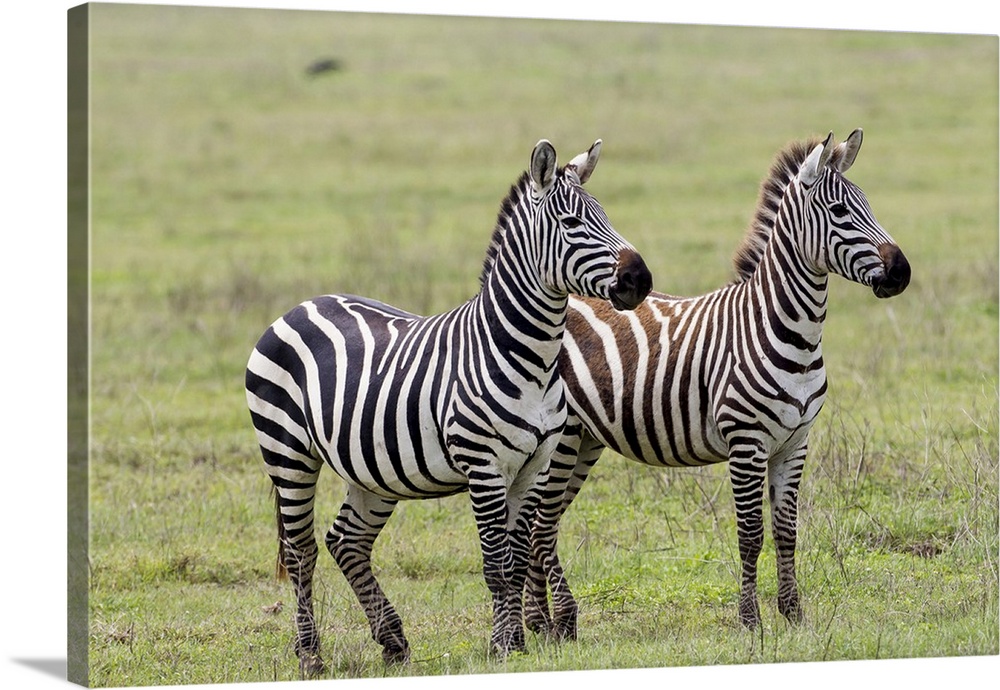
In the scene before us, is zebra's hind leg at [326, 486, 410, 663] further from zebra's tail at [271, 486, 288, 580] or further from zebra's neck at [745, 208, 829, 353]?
zebra's neck at [745, 208, 829, 353]

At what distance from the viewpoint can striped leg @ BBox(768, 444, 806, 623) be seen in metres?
8.44

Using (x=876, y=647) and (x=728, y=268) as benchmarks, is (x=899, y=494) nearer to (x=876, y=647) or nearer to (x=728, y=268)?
(x=876, y=647)

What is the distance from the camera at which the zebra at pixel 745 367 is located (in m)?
8.13

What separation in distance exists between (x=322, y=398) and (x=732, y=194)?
1228cm

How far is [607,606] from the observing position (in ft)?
29.7

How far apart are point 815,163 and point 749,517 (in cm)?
194

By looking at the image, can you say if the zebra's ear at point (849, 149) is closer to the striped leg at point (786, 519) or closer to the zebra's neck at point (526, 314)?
the striped leg at point (786, 519)

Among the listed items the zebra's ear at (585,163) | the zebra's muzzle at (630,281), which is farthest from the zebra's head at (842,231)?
the zebra's muzzle at (630,281)

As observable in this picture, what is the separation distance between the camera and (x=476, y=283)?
1712 centimetres

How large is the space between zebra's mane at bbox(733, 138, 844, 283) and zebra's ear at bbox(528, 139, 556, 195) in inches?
62.6

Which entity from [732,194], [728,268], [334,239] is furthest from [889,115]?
[334,239]

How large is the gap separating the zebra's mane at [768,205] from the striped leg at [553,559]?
1334mm

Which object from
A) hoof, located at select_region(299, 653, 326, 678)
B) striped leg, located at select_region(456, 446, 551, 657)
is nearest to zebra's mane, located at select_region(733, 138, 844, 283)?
striped leg, located at select_region(456, 446, 551, 657)

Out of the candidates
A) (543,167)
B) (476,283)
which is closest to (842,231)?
(543,167)
